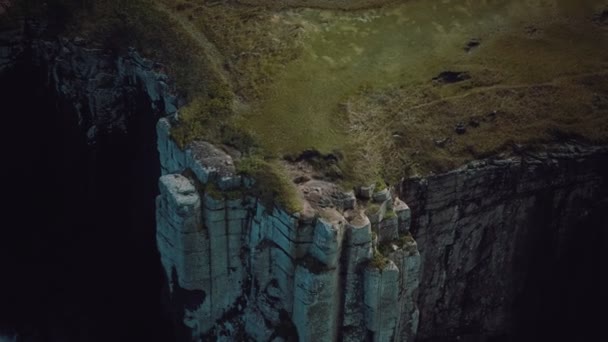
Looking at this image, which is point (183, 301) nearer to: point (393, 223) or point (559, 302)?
point (393, 223)

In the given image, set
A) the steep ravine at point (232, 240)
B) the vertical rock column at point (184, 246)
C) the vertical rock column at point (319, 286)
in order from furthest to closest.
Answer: the steep ravine at point (232, 240), the vertical rock column at point (184, 246), the vertical rock column at point (319, 286)

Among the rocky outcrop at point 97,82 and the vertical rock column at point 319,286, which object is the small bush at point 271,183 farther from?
the rocky outcrop at point 97,82

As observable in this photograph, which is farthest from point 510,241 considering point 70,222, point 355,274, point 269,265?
point 70,222

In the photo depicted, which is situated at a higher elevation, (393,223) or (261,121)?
(261,121)

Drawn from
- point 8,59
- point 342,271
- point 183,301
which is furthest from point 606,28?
point 8,59

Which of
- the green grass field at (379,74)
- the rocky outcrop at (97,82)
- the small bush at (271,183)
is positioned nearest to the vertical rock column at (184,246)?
the small bush at (271,183)

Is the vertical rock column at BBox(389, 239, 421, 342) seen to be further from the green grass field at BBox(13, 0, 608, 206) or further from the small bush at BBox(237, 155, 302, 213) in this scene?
the small bush at BBox(237, 155, 302, 213)
